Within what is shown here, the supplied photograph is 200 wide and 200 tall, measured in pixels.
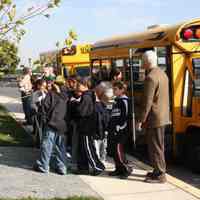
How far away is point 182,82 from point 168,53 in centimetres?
53

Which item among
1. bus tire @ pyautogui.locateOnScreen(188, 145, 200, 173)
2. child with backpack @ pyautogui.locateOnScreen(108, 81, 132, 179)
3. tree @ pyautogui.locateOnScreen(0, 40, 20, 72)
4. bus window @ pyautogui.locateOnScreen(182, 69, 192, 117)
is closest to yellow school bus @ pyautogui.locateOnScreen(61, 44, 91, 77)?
bus window @ pyautogui.locateOnScreen(182, 69, 192, 117)

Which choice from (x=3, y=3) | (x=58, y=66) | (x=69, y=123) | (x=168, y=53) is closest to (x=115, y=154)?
(x=69, y=123)

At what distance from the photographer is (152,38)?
855cm

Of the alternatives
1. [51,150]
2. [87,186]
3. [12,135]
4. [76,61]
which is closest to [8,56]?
[87,186]

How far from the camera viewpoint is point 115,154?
23.4 feet

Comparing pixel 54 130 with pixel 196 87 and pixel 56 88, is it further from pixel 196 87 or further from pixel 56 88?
pixel 196 87

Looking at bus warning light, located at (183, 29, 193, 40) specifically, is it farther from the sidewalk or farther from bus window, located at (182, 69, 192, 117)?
the sidewalk

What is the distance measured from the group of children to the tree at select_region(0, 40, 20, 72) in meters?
2.56

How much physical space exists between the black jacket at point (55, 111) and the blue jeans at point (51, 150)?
4.5 inches

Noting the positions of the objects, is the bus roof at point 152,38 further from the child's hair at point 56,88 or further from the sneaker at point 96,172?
the sneaker at point 96,172

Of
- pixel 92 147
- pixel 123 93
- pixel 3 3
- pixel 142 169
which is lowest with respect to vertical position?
pixel 142 169

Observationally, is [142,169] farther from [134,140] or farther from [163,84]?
[163,84]

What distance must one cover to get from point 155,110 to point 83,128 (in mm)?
1215

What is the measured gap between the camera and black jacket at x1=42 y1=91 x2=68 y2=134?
7.21 meters
